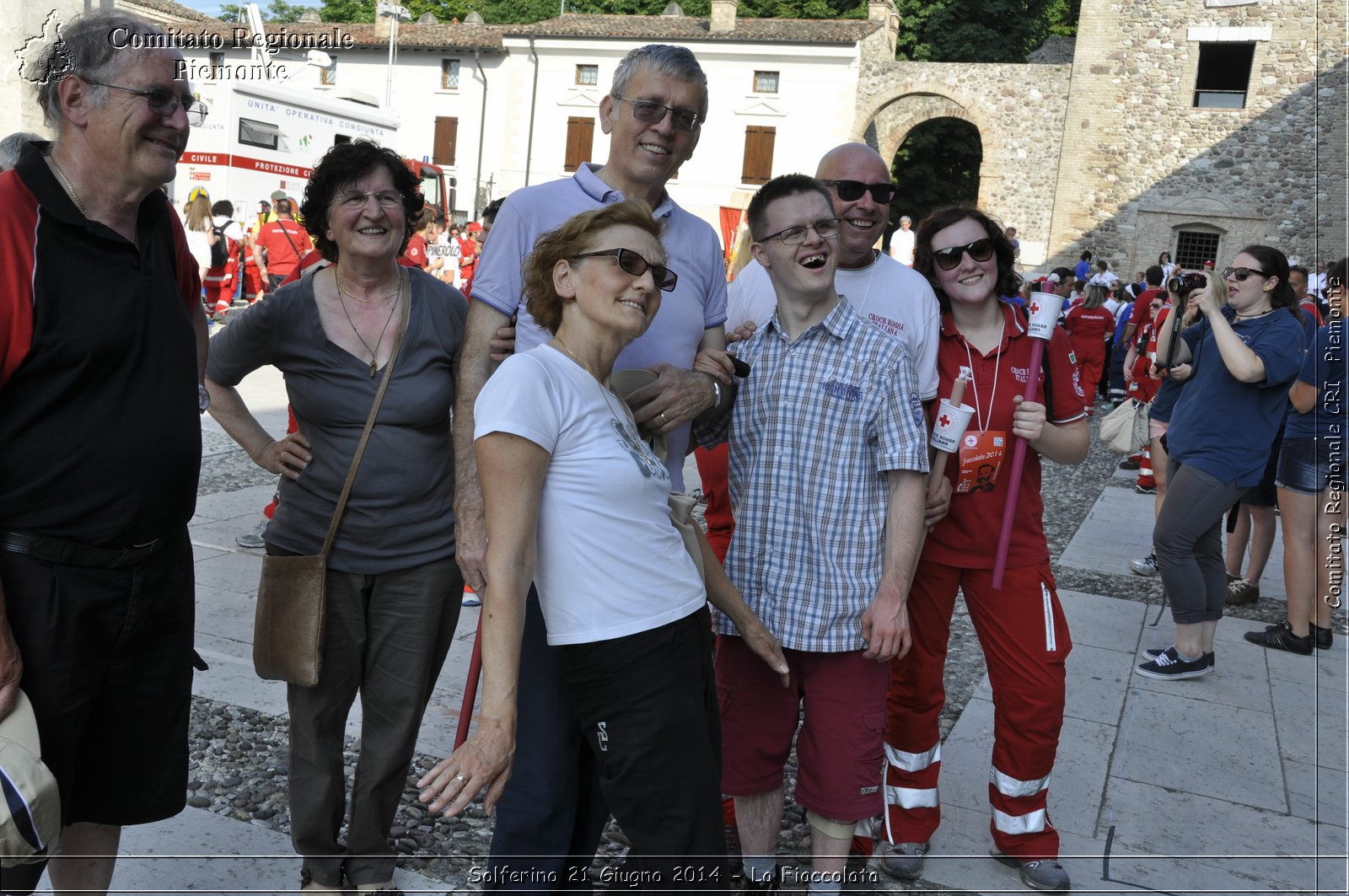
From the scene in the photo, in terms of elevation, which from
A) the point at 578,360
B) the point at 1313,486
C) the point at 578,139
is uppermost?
the point at 578,139

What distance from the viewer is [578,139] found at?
1423 inches

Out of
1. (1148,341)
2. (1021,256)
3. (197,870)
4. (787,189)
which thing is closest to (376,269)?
(787,189)

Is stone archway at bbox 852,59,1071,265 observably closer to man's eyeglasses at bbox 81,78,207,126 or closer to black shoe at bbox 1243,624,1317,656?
black shoe at bbox 1243,624,1317,656

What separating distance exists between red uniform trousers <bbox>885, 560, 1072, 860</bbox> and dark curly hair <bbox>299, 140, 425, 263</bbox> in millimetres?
2006

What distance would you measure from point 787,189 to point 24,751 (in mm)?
2170

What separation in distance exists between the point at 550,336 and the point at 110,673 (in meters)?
1.23

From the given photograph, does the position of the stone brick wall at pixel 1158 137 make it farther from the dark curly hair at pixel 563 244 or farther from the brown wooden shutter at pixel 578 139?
the dark curly hair at pixel 563 244

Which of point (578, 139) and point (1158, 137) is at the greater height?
point (1158, 137)

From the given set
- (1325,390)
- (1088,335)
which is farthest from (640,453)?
(1088,335)

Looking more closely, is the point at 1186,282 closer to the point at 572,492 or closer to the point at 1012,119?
the point at 572,492

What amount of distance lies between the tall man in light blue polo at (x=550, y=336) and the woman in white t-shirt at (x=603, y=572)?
0.38 feet

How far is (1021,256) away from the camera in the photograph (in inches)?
1136

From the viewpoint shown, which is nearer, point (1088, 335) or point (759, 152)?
point (1088, 335)

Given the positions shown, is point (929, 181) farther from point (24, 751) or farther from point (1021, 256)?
point (24, 751)
